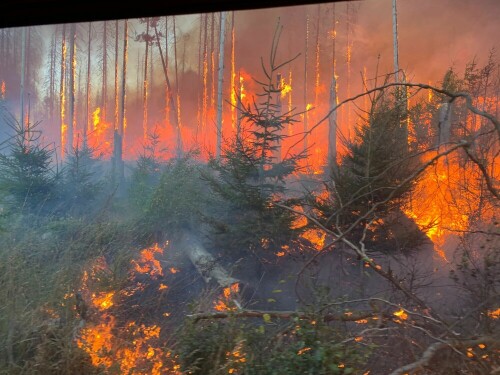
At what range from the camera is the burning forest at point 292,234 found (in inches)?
143

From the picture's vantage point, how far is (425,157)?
9.04 m

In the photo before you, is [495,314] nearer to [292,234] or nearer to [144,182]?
[292,234]

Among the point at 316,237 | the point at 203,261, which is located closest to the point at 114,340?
the point at 203,261

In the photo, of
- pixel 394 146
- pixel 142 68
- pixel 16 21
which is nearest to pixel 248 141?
pixel 394 146

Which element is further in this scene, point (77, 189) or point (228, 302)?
point (77, 189)

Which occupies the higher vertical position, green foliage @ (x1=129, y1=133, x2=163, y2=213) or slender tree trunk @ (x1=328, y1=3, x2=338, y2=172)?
slender tree trunk @ (x1=328, y1=3, x2=338, y2=172)

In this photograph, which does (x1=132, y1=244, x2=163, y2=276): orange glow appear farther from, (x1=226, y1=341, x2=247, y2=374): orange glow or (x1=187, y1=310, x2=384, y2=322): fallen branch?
(x1=226, y1=341, x2=247, y2=374): orange glow

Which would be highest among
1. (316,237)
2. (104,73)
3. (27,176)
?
(104,73)

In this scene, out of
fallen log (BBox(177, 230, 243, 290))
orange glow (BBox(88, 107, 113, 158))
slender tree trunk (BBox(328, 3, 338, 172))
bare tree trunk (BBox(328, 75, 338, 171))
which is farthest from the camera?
orange glow (BBox(88, 107, 113, 158))

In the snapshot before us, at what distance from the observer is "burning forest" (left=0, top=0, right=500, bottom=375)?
3627mm

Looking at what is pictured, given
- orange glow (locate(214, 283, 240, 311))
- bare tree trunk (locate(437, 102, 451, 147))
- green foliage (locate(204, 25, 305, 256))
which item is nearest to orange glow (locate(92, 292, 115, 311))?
orange glow (locate(214, 283, 240, 311))

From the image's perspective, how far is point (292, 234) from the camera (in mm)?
7359

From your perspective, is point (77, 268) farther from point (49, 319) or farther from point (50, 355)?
point (50, 355)

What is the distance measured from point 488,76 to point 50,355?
12.3 metres
